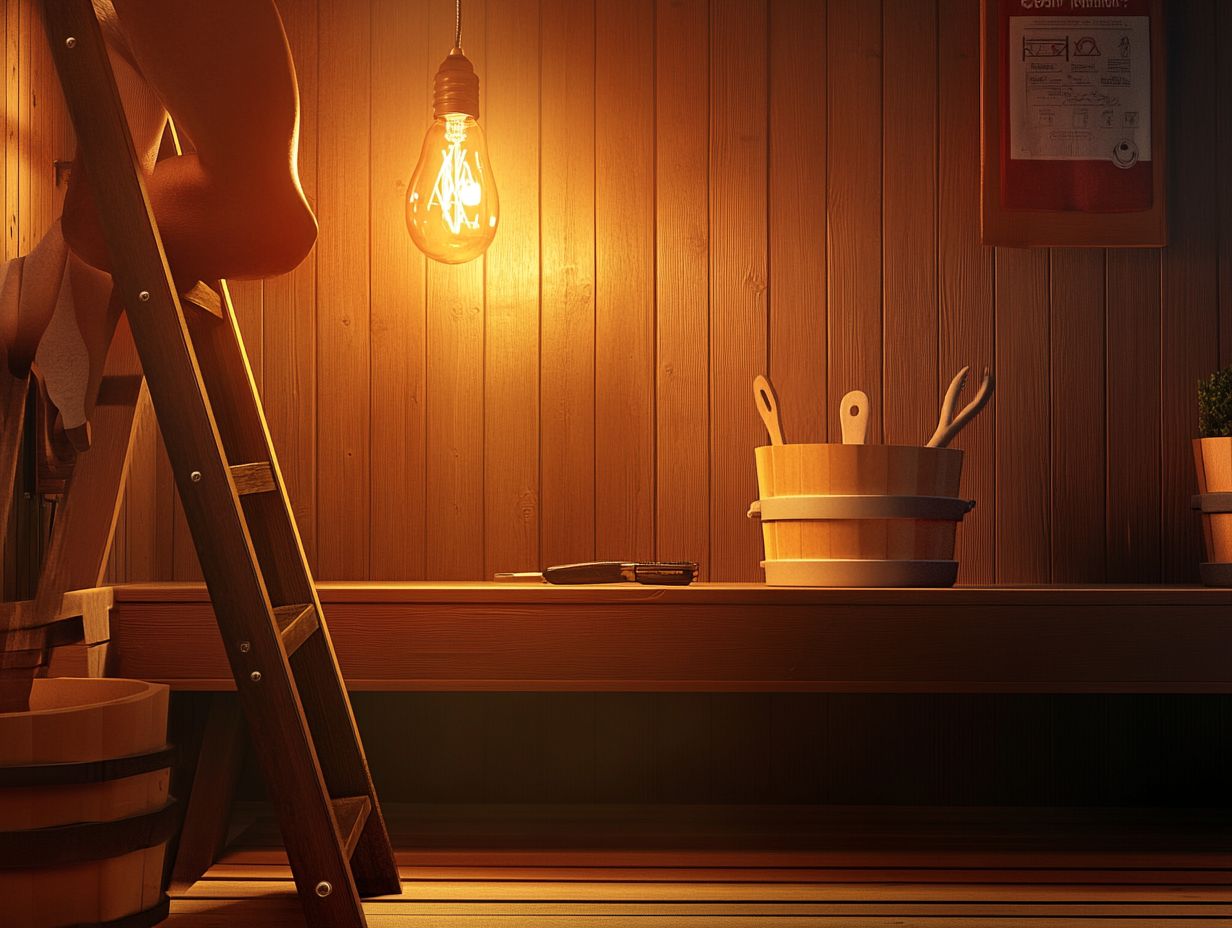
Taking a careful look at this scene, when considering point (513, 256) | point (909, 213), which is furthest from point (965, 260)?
point (513, 256)

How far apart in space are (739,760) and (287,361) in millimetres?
1232

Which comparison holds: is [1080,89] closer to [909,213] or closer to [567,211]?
[909,213]

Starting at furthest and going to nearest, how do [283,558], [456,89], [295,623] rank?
[456,89] → [283,558] → [295,623]

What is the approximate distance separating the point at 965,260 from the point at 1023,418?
346 mm

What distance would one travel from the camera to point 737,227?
2.44 metres

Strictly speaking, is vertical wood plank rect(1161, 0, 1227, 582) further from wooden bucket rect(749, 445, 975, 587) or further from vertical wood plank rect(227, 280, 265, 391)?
vertical wood plank rect(227, 280, 265, 391)

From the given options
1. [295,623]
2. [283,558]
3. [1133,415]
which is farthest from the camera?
[1133,415]

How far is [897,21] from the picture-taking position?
8.03 feet

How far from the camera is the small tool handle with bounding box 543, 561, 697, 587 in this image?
200cm

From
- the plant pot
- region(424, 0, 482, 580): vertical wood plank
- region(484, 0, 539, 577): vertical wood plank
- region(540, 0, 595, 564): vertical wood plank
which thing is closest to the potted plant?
the plant pot

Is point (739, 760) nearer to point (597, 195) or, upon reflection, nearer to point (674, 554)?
point (674, 554)

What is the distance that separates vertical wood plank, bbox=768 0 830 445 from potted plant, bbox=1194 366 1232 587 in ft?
2.29

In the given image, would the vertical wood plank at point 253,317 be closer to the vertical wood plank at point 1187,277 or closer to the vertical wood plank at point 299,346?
the vertical wood plank at point 299,346

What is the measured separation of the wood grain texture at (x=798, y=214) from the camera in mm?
2432
